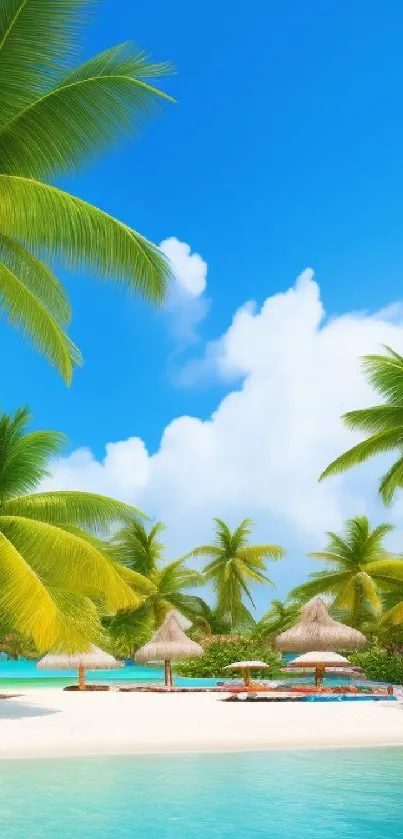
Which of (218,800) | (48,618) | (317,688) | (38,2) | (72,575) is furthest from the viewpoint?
(317,688)

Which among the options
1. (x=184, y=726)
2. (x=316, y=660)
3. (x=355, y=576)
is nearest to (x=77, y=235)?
(x=184, y=726)

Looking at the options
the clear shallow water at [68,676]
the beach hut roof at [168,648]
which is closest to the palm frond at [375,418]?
the beach hut roof at [168,648]

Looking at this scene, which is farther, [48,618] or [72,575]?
[72,575]

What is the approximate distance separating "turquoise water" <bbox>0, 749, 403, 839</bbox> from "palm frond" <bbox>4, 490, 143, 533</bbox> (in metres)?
5.08

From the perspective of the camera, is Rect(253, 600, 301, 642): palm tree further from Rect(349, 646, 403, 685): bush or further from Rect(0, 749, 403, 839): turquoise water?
Rect(0, 749, 403, 839): turquoise water

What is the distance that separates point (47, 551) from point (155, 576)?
801 inches

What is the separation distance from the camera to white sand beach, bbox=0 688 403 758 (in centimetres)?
1134

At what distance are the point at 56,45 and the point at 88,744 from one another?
8.66m

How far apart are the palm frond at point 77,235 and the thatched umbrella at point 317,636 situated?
13395mm

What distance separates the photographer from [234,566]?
35719 mm

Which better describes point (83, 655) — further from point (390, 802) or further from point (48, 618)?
point (390, 802)

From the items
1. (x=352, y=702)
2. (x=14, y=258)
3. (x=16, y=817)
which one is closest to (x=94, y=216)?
(x=14, y=258)

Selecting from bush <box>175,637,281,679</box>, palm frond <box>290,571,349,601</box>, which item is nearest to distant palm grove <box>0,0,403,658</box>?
bush <box>175,637,281,679</box>

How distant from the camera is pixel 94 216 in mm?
10172
